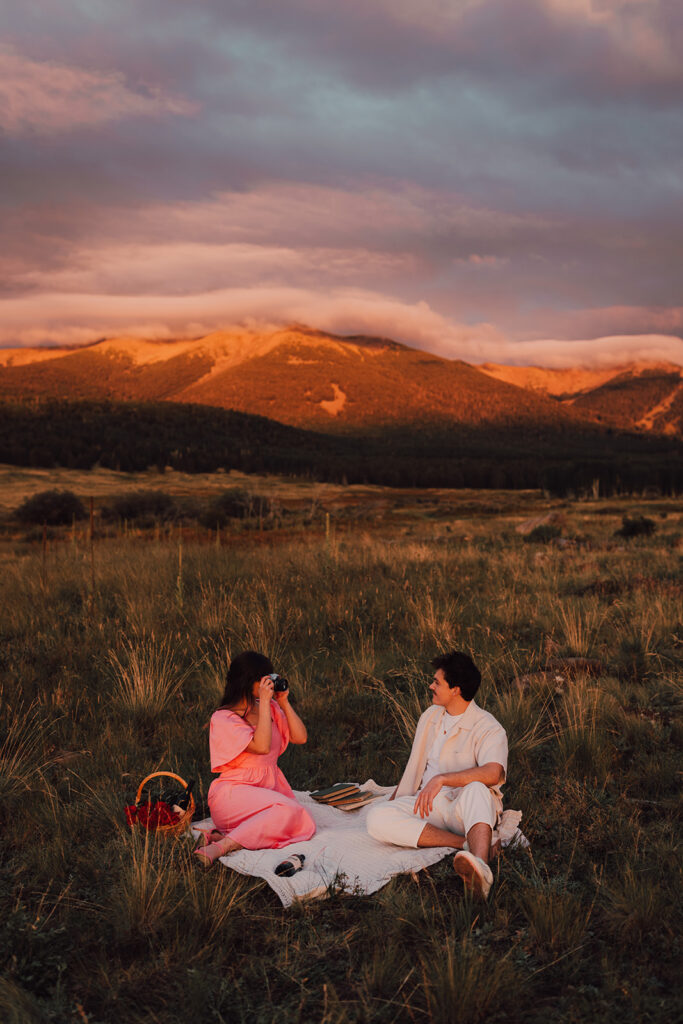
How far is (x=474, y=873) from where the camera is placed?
3285mm

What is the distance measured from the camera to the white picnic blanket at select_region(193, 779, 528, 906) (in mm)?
3375

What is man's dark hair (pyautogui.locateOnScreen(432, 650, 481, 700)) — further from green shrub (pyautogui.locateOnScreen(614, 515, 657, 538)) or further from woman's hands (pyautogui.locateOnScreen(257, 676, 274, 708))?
green shrub (pyautogui.locateOnScreen(614, 515, 657, 538))

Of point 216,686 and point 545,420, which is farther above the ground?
point 545,420

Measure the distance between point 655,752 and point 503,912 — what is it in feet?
7.08

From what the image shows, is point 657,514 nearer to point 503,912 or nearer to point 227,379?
point 503,912

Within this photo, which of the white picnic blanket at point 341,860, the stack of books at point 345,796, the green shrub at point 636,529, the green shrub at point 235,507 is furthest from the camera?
the green shrub at point 235,507

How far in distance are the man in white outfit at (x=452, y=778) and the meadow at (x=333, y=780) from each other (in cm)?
20

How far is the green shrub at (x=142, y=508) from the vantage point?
26953 millimetres

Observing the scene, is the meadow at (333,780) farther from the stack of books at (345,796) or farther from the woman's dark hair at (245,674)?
the woman's dark hair at (245,674)

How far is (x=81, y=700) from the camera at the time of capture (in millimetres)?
5703

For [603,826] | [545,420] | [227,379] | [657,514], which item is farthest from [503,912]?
[227,379]

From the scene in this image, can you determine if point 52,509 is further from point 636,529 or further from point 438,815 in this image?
point 438,815

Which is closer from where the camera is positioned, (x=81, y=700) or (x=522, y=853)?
(x=522, y=853)

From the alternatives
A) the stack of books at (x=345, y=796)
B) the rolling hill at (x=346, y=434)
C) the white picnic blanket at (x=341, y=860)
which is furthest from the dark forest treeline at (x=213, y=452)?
the white picnic blanket at (x=341, y=860)
